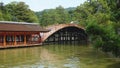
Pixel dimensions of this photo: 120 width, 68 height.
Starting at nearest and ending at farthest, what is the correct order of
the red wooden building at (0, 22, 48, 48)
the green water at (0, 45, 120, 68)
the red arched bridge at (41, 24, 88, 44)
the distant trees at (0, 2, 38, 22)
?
1. the green water at (0, 45, 120, 68)
2. the red wooden building at (0, 22, 48, 48)
3. the red arched bridge at (41, 24, 88, 44)
4. the distant trees at (0, 2, 38, 22)

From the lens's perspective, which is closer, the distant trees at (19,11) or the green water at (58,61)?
the green water at (58,61)

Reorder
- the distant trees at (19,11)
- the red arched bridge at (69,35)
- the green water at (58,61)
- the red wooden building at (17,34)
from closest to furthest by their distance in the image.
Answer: the green water at (58,61) < the red wooden building at (17,34) < the red arched bridge at (69,35) < the distant trees at (19,11)


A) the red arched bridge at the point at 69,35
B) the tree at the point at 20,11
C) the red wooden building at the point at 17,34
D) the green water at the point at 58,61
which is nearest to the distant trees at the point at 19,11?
the tree at the point at 20,11

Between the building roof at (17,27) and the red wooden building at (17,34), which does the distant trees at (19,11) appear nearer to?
the red wooden building at (17,34)

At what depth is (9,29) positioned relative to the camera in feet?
103

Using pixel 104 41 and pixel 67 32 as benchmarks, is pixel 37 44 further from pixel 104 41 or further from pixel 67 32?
pixel 104 41

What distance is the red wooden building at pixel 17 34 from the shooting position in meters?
31.4

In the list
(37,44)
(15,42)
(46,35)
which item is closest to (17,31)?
(15,42)

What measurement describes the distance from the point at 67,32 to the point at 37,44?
39.0 feet

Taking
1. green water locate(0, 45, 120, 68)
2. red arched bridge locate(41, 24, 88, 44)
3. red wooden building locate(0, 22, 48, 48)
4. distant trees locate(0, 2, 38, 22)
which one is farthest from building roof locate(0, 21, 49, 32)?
distant trees locate(0, 2, 38, 22)

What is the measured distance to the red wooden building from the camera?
3138 cm

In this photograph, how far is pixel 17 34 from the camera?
3325 centimetres

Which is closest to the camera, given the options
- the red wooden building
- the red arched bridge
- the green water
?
the green water

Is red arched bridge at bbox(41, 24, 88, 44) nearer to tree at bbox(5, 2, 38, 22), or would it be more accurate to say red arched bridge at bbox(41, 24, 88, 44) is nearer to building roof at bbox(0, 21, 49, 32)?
building roof at bbox(0, 21, 49, 32)
